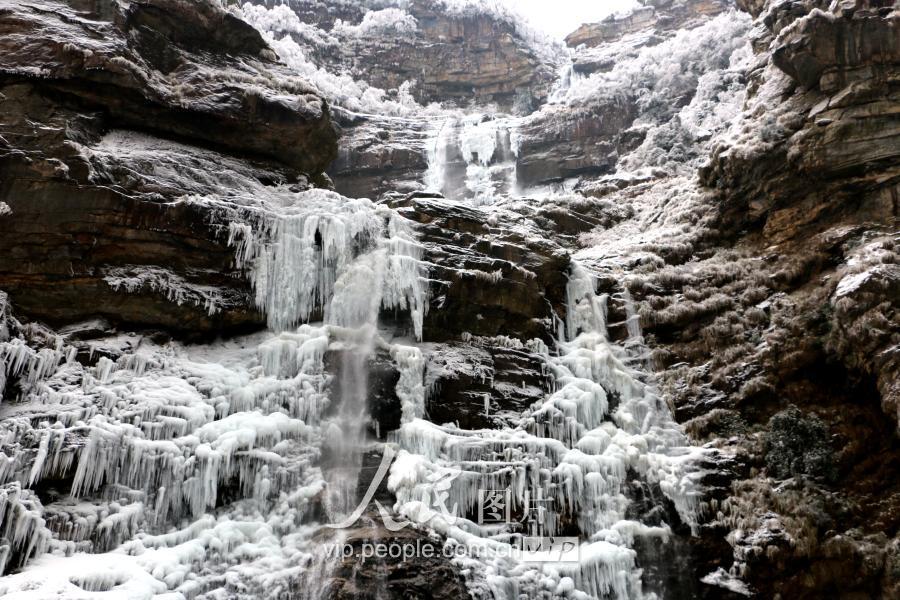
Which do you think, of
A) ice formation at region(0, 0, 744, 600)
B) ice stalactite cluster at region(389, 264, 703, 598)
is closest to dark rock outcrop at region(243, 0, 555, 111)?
ice formation at region(0, 0, 744, 600)

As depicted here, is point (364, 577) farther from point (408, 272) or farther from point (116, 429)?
point (408, 272)

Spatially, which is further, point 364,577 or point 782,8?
point 782,8

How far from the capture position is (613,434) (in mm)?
13031

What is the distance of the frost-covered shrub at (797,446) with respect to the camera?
11836 millimetres

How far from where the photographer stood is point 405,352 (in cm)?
1391

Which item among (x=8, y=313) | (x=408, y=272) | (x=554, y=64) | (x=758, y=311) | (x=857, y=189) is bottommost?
(x=8, y=313)

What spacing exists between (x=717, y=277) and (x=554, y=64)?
36194 mm

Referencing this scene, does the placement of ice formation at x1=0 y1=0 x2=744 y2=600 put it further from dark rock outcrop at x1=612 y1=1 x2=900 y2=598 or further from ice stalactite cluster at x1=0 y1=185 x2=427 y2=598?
dark rock outcrop at x1=612 y1=1 x2=900 y2=598

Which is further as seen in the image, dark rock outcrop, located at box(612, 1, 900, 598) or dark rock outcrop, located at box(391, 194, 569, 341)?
dark rock outcrop, located at box(391, 194, 569, 341)

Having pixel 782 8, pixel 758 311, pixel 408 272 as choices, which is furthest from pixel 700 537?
pixel 782 8

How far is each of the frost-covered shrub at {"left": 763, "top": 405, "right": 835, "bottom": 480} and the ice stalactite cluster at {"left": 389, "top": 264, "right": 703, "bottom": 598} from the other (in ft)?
4.76

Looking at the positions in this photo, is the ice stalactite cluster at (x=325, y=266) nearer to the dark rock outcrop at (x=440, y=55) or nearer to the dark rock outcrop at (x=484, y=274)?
the dark rock outcrop at (x=484, y=274)

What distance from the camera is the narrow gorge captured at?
34.9 ft

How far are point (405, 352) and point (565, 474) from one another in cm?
426
